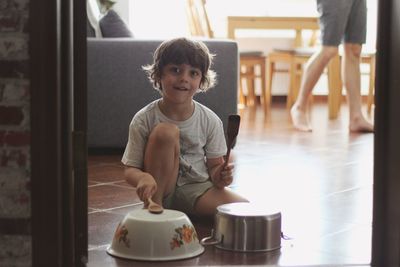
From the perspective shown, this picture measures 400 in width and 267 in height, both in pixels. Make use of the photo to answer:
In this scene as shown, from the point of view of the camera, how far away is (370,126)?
4.56 m

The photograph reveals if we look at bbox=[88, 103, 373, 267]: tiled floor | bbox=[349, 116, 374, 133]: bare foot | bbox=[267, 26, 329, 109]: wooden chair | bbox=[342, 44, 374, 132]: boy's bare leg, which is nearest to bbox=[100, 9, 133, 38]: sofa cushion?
bbox=[88, 103, 373, 267]: tiled floor

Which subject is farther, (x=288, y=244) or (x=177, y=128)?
(x=177, y=128)

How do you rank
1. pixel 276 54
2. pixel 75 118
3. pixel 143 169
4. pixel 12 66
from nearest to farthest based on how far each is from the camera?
pixel 12 66 < pixel 75 118 < pixel 143 169 < pixel 276 54

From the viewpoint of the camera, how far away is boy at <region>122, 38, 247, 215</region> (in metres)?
2.02

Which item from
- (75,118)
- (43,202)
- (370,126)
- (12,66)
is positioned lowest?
Result: (370,126)

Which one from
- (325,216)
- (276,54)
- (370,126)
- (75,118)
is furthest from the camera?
(276,54)

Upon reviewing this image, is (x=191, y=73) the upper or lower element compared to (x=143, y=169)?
upper

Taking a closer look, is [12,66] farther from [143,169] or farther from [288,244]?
[288,244]

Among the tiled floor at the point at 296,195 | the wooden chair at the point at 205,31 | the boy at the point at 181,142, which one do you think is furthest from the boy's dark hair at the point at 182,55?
the wooden chair at the point at 205,31

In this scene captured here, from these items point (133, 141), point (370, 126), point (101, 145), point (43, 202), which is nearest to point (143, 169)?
point (133, 141)

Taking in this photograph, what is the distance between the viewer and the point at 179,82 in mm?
2057

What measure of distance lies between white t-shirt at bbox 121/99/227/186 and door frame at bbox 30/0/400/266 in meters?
0.47

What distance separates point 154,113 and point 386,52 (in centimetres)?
72

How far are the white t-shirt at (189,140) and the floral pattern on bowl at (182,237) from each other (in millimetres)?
369
